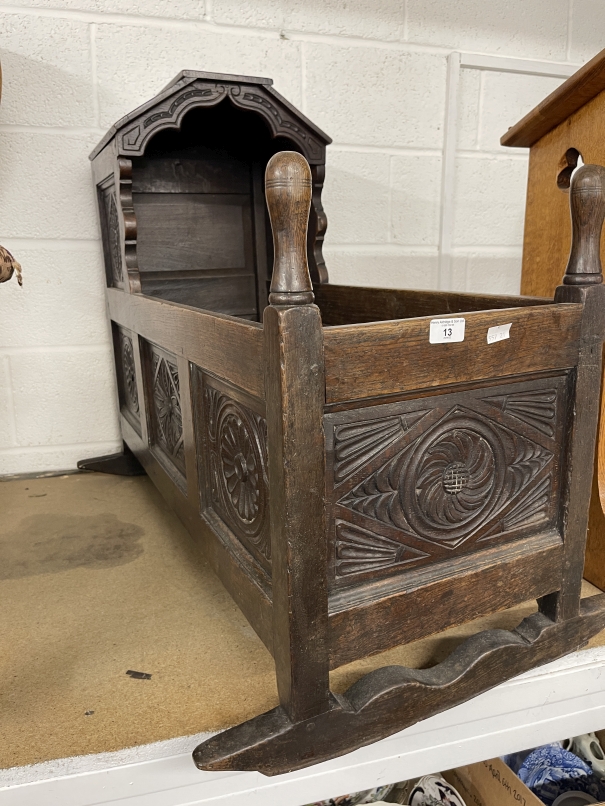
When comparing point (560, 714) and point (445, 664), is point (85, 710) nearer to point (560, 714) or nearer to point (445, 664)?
point (445, 664)

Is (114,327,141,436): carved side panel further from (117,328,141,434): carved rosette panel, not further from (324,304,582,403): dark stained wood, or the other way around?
(324,304,582,403): dark stained wood

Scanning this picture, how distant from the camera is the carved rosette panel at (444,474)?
792 mm

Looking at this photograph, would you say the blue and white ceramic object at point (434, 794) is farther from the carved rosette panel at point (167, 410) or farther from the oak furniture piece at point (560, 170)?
the carved rosette panel at point (167, 410)

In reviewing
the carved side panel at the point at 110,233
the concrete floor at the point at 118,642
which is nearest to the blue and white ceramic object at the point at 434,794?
the concrete floor at the point at 118,642

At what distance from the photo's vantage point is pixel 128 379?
67.7 inches

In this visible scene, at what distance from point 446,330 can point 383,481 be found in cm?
21

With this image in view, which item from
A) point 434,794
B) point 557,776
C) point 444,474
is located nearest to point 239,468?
point 444,474

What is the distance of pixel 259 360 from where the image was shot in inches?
29.3

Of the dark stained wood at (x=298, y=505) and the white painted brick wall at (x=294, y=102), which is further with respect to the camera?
the white painted brick wall at (x=294, y=102)

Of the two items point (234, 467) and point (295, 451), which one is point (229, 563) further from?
point (295, 451)

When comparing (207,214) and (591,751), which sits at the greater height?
(207,214)

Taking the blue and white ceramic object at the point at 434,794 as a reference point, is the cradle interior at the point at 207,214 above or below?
above

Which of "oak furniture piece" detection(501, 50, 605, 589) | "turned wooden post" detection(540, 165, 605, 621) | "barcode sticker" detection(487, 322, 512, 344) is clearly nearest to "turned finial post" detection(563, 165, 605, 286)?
"turned wooden post" detection(540, 165, 605, 621)

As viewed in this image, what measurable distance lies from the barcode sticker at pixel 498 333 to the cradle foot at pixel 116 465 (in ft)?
4.22
